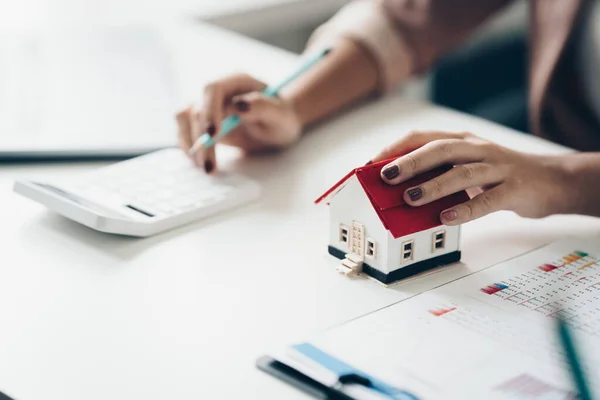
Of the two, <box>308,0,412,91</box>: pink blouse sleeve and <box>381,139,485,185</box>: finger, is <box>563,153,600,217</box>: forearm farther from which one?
<box>308,0,412,91</box>: pink blouse sleeve

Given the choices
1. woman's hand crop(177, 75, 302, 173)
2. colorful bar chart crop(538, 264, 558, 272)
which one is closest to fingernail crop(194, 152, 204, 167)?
woman's hand crop(177, 75, 302, 173)

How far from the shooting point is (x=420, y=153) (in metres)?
0.75

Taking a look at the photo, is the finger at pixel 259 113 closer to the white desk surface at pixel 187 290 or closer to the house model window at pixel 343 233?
the white desk surface at pixel 187 290

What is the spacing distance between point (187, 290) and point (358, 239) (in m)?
0.17

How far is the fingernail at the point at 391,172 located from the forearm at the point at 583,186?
0.78 ft

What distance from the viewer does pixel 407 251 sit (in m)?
0.74

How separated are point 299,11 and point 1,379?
118cm

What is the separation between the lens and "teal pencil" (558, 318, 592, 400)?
578 mm

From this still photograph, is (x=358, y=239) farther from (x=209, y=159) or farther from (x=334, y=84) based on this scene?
(x=334, y=84)

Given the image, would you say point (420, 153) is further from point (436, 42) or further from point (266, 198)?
point (436, 42)

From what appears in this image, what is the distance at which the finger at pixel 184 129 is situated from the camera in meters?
1.00

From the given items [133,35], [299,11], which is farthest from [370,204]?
[299,11]

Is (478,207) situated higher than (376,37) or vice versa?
(376,37)

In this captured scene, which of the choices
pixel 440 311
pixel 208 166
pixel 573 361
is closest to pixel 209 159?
pixel 208 166
